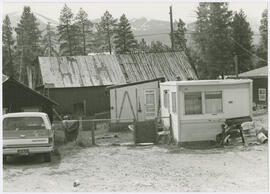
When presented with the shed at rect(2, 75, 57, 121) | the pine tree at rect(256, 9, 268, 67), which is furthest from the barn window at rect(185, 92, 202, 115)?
the pine tree at rect(256, 9, 268, 67)

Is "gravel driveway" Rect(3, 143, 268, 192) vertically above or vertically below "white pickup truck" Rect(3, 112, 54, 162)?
below

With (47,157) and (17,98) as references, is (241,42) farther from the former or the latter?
(47,157)

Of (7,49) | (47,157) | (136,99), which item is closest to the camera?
(47,157)

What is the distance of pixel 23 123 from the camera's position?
1353cm

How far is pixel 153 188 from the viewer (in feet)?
31.1

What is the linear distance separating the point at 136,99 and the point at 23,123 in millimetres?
12962

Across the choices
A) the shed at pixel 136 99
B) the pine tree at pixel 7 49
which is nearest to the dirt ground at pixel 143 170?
the shed at pixel 136 99

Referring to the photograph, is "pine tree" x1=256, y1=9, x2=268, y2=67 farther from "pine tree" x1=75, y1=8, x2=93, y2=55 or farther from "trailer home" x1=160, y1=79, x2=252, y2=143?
"trailer home" x1=160, y1=79, x2=252, y2=143

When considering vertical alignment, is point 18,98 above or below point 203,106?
above

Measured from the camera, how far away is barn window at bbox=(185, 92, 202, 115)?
1639cm

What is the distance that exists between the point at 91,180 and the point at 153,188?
1.79m

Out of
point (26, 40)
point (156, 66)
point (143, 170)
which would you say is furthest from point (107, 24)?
point (143, 170)

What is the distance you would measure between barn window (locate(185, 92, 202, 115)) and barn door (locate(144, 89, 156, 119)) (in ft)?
30.3

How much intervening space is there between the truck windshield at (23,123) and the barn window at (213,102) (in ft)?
21.3
